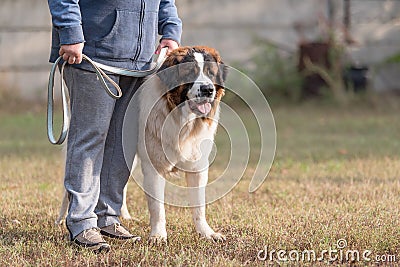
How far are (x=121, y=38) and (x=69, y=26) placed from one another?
1.29ft

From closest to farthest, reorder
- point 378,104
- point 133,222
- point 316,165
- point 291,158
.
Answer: point 133,222 < point 316,165 < point 291,158 < point 378,104

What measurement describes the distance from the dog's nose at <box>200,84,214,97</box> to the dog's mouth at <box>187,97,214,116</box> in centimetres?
5

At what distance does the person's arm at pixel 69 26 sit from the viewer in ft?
13.5

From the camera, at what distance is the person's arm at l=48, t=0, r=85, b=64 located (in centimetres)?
411

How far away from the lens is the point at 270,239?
4.48m

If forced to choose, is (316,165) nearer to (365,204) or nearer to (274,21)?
(365,204)

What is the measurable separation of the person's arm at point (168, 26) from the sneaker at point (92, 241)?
1.28 metres

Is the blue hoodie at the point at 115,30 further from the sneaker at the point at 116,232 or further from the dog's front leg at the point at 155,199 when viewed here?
the sneaker at the point at 116,232

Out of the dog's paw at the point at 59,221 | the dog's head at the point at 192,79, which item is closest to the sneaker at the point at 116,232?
the dog's paw at the point at 59,221

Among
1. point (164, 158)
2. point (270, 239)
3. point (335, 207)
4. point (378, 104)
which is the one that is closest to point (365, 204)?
point (335, 207)

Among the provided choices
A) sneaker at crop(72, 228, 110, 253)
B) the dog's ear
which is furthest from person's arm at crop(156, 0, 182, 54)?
sneaker at crop(72, 228, 110, 253)

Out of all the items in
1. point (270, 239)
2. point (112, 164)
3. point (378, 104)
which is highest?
point (112, 164)

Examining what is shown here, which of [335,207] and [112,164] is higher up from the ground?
[112,164]

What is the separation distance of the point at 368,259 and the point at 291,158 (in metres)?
4.09
